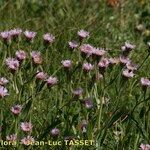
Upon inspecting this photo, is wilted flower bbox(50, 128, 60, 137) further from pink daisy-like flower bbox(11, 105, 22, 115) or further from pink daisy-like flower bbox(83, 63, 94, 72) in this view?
pink daisy-like flower bbox(83, 63, 94, 72)

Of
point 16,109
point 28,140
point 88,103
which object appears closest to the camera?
point 28,140

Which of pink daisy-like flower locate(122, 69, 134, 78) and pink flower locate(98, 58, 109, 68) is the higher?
pink flower locate(98, 58, 109, 68)

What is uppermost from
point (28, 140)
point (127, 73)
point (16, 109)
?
point (127, 73)

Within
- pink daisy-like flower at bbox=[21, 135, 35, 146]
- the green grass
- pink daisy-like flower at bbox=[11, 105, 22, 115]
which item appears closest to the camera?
pink daisy-like flower at bbox=[21, 135, 35, 146]

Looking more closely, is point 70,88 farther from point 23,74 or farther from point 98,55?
point 23,74

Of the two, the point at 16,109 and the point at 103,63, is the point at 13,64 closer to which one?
the point at 16,109

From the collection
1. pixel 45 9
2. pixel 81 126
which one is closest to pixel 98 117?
pixel 81 126

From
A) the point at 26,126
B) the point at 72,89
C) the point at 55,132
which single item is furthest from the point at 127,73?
the point at 26,126

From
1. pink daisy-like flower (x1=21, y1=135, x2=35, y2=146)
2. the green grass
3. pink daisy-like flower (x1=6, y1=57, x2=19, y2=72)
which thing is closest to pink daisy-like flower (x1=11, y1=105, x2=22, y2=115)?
the green grass

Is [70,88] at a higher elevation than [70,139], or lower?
higher
